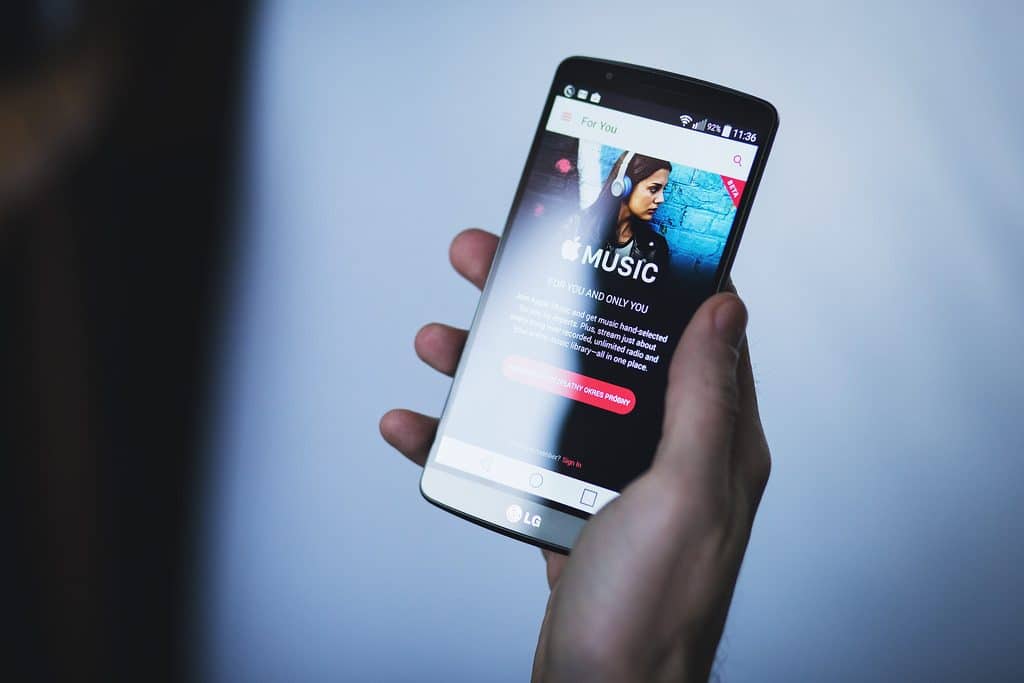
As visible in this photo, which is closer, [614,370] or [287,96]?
[614,370]

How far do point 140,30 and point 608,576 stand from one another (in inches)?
29.5

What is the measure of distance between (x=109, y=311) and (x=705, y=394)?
0.67m

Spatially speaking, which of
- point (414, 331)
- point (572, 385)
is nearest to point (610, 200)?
point (572, 385)

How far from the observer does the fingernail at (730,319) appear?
60 centimetres

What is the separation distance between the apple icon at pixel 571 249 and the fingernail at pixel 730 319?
157 millimetres

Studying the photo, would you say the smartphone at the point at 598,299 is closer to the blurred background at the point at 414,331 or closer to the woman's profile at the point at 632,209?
the woman's profile at the point at 632,209

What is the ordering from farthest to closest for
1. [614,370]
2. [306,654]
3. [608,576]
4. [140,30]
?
[306,654] < [140,30] < [614,370] < [608,576]

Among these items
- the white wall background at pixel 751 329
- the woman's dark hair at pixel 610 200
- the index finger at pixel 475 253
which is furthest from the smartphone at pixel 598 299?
the white wall background at pixel 751 329

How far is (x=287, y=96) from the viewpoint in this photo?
1.05 meters

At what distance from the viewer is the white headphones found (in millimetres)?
703

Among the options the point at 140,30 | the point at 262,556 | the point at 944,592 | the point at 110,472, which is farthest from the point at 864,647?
the point at 140,30

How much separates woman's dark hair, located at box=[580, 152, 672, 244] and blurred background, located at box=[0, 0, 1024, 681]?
0.31m

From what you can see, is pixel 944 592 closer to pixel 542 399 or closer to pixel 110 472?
pixel 542 399

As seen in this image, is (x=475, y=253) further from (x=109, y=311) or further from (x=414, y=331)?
(x=109, y=311)
